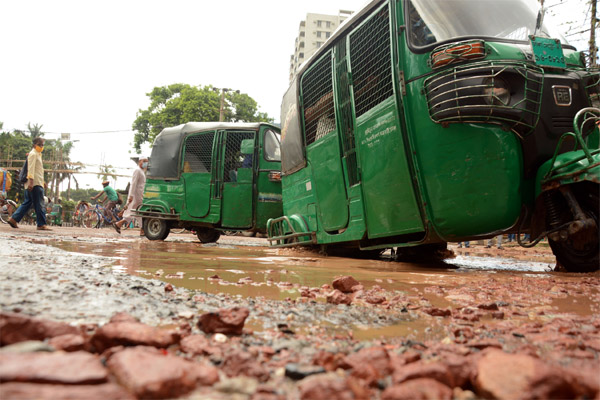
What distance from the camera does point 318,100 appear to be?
5.29m

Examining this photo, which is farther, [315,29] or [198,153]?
[315,29]

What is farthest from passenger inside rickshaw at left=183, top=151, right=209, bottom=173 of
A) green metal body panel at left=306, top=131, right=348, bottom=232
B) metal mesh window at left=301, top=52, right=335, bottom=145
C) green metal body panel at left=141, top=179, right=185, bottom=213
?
green metal body panel at left=306, top=131, right=348, bottom=232

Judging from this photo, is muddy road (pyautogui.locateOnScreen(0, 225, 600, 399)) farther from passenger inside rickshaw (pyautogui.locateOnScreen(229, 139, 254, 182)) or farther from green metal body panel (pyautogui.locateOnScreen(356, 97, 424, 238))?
passenger inside rickshaw (pyautogui.locateOnScreen(229, 139, 254, 182))

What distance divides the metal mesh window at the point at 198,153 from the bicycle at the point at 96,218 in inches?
390

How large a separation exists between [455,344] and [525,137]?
2.63 metres

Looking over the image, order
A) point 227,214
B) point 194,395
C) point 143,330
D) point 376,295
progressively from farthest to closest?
1. point 227,214
2. point 376,295
3. point 143,330
4. point 194,395

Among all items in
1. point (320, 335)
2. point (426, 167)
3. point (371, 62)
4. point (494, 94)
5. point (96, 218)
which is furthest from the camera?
point (96, 218)

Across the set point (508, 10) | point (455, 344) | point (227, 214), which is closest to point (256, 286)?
point (455, 344)

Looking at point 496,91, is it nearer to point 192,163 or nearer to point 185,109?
point 192,163

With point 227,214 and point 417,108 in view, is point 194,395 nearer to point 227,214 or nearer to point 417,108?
point 417,108

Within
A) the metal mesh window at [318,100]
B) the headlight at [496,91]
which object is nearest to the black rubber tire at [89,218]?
the metal mesh window at [318,100]

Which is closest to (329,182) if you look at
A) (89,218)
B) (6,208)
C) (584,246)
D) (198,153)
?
(584,246)

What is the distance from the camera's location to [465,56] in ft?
10.6

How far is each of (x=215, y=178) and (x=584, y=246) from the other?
20.5ft
